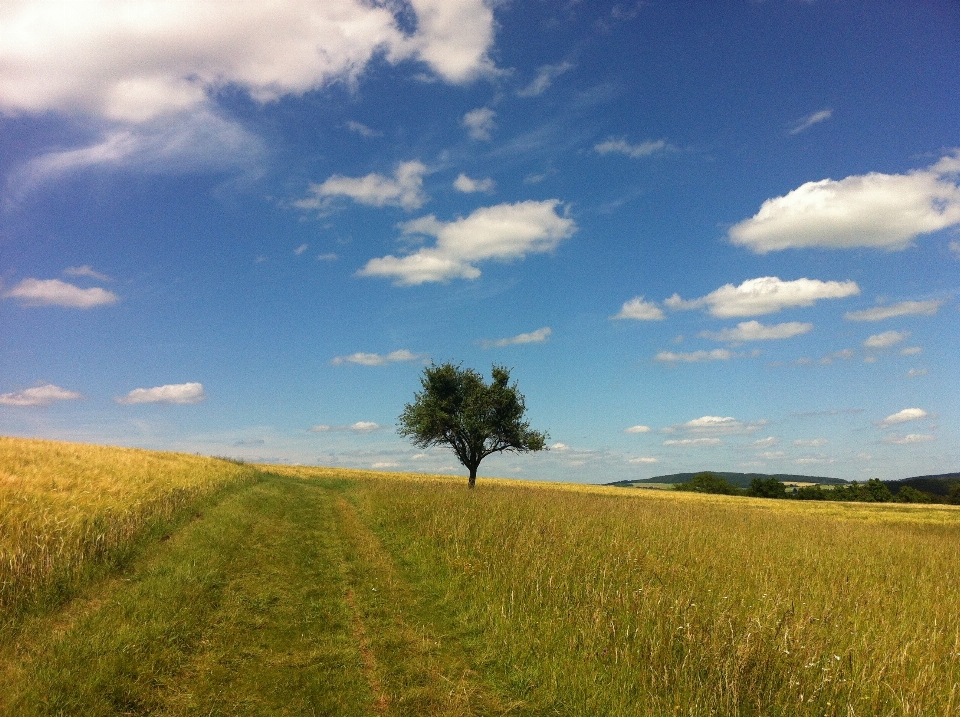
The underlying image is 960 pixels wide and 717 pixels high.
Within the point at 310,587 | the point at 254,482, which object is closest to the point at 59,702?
the point at 310,587

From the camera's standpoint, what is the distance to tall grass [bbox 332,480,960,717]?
7.07m

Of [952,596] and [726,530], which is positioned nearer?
[952,596]

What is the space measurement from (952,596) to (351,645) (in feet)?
49.1

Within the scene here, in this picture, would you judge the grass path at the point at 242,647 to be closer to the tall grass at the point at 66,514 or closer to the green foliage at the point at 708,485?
the tall grass at the point at 66,514

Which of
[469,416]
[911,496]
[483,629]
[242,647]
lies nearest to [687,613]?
[483,629]

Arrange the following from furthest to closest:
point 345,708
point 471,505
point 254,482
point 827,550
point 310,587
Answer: point 254,482 → point 471,505 → point 827,550 → point 310,587 → point 345,708

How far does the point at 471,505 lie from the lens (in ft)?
66.3

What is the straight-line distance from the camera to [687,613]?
909 cm

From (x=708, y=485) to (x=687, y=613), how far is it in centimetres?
11954

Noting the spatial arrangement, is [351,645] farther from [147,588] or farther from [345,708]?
[147,588]

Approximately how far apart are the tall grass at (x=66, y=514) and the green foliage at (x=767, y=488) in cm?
12059

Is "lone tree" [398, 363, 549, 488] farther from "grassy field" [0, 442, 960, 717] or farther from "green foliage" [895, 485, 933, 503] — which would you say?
"green foliage" [895, 485, 933, 503]

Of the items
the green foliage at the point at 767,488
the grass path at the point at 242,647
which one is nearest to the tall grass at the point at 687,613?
the grass path at the point at 242,647

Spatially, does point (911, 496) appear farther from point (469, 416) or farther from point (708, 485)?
point (469, 416)
